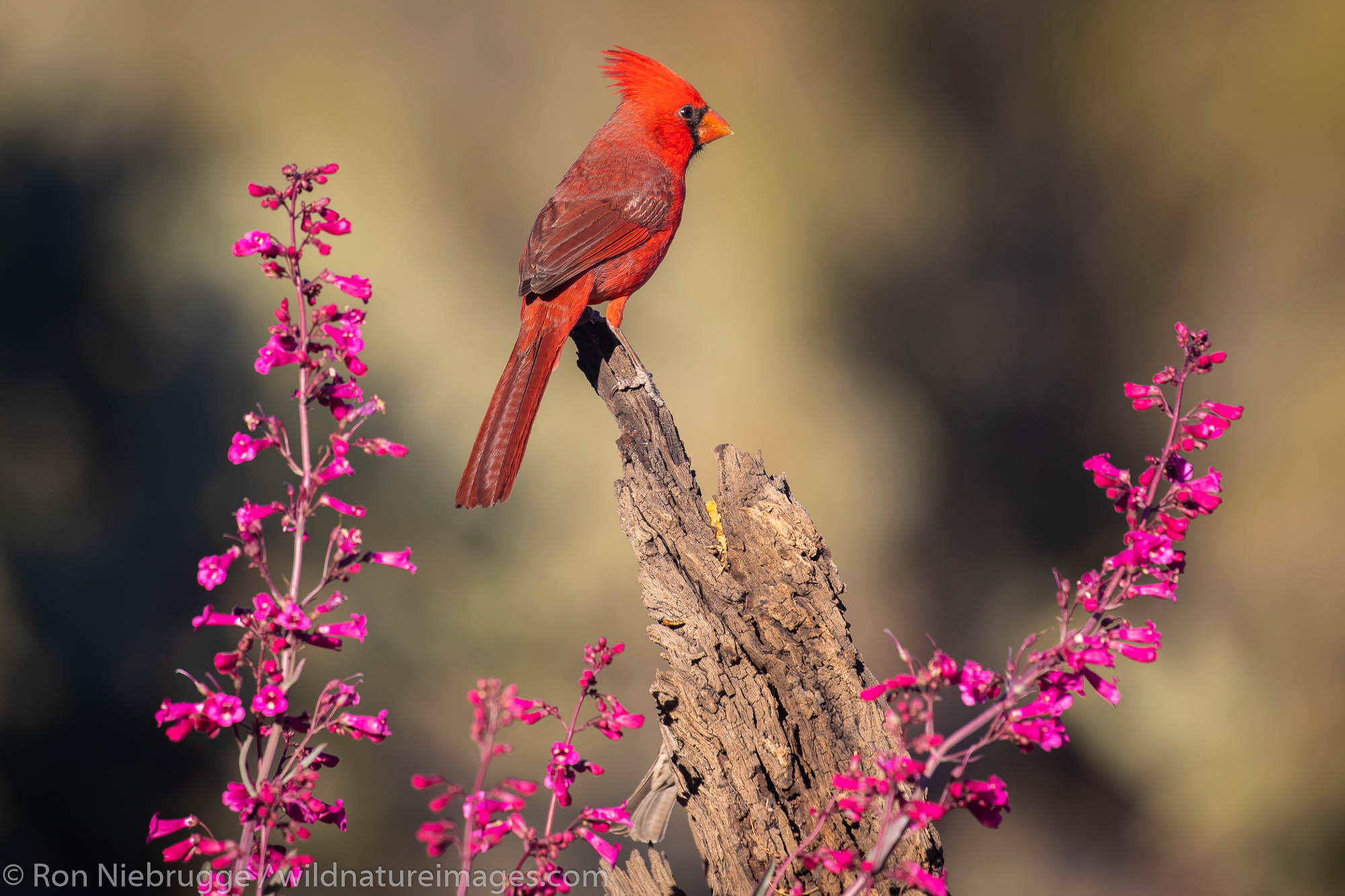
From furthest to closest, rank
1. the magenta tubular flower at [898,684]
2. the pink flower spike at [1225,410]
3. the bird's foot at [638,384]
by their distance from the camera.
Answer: the bird's foot at [638,384], the pink flower spike at [1225,410], the magenta tubular flower at [898,684]

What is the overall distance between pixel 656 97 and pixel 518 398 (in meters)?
1.06

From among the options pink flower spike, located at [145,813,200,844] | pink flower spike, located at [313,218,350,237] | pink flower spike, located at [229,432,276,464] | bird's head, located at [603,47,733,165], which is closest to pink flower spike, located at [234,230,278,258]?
pink flower spike, located at [313,218,350,237]

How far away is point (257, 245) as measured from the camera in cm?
100

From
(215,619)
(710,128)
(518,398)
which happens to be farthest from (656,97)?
(215,619)

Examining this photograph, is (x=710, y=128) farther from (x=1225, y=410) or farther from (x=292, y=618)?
(x=292, y=618)

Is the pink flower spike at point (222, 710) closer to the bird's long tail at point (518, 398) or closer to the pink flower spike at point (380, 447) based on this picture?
the pink flower spike at point (380, 447)

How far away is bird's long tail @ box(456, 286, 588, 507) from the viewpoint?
192 centimetres

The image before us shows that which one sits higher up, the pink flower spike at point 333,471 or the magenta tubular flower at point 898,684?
the magenta tubular flower at point 898,684

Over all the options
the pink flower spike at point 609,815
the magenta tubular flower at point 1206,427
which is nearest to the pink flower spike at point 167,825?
the pink flower spike at point 609,815

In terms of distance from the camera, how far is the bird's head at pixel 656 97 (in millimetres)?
2674

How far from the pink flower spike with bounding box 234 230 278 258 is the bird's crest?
1.84m

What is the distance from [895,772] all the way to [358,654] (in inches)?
114

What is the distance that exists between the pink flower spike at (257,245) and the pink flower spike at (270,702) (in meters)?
0.42

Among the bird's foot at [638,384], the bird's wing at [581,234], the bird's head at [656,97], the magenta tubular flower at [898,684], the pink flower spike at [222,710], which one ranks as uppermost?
the bird's head at [656,97]
